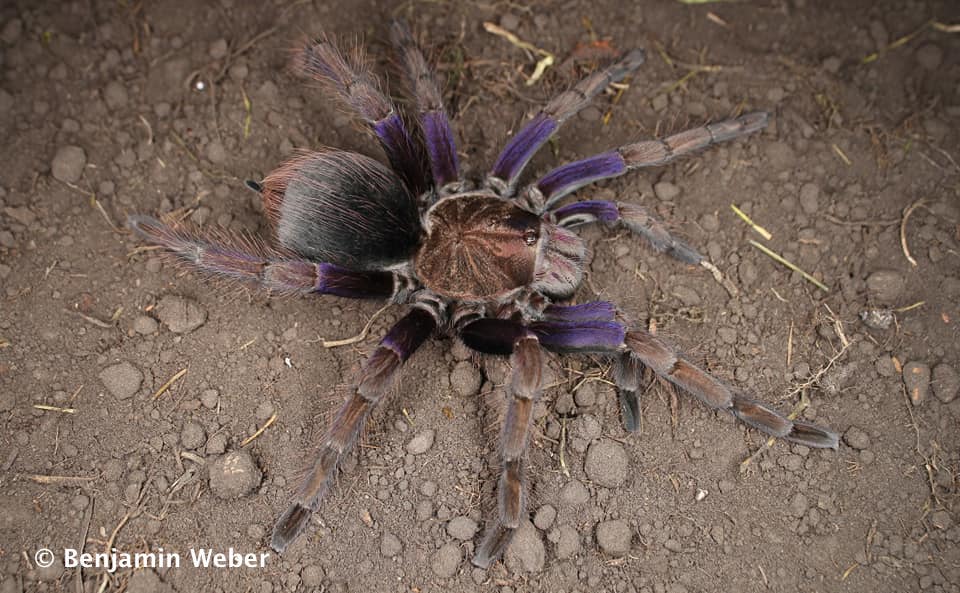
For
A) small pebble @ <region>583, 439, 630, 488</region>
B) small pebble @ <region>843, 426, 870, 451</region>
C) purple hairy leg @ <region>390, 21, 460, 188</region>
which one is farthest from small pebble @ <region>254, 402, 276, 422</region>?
small pebble @ <region>843, 426, 870, 451</region>

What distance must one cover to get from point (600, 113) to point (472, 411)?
213 cm

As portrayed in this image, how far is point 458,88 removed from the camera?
474 centimetres

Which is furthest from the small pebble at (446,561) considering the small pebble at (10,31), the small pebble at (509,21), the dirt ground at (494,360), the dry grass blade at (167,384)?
the small pebble at (10,31)

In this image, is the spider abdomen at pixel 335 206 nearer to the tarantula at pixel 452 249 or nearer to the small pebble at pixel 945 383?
the tarantula at pixel 452 249

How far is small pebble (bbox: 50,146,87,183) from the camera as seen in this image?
14.2ft

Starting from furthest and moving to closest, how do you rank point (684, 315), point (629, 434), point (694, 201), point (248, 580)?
1. point (694, 201)
2. point (684, 315)
3. point (629, 434)
4. point (248, 580)

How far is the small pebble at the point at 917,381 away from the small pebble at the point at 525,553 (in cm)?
222

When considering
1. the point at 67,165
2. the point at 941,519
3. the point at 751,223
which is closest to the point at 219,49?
the point at 67,165

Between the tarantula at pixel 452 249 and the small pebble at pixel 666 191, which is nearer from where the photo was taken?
the tarantula at pixel 452 249

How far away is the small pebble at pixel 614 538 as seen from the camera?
3.70 meters

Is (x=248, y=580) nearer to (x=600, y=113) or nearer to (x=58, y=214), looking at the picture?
(x=58, y=214)

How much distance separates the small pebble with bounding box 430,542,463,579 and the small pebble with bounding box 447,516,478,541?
0.06 m

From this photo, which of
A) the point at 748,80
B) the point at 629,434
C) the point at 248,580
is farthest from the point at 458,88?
the point at 248,580

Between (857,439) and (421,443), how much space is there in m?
2.35
